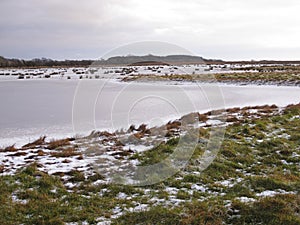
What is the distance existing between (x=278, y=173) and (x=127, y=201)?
137 inches

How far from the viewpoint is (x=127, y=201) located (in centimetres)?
536

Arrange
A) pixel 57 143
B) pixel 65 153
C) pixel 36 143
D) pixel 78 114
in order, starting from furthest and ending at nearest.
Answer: pixel 78 114, pixel 36 143, pixel 57 143, pixel 65 153

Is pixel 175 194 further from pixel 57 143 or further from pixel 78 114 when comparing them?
pixel 78 114

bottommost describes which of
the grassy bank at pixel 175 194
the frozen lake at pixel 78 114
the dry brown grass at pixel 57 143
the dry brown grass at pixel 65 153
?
the grassy bank at pixel 175 194

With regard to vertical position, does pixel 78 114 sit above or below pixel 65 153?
above

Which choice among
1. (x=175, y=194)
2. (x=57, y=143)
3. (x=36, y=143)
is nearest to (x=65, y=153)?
(x=57, y=143)

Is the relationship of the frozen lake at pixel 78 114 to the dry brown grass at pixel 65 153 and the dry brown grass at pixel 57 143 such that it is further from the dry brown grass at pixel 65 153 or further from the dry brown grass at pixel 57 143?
the dry brown grass at pixel 65 153

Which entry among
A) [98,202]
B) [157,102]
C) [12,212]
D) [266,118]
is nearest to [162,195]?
[98,202]

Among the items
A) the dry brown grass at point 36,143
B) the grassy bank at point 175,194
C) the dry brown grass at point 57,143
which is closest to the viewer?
the grassy bank at point 175,194

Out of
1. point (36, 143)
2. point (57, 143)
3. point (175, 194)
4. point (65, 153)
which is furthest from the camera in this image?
point (36, 143)

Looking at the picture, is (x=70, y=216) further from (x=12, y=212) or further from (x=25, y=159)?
(x=25, y=159)

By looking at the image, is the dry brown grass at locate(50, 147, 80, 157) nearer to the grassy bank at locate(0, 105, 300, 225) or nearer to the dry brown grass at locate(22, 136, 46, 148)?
the grassy bank at locate(0, 105, 300, 225)

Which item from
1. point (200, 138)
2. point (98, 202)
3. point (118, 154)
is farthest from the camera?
point (200, 138)

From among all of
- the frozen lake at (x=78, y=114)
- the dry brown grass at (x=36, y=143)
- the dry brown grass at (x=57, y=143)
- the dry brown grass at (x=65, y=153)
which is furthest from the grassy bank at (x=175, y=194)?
the frozen lake at (x=78, y=114)
